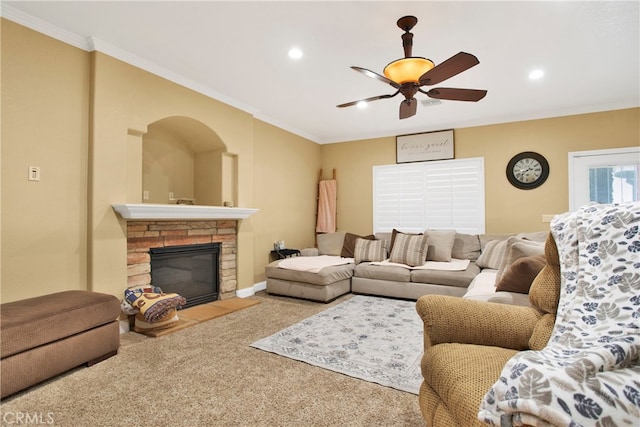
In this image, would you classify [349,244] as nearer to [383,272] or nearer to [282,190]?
[383,272]

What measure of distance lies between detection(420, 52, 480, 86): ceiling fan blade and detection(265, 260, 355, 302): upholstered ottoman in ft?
8.47

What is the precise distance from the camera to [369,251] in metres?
4.96

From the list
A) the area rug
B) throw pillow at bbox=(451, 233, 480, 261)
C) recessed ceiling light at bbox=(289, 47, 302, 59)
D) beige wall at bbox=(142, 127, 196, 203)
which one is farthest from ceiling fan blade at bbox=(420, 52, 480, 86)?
beige wall at bbox=(142, 127, 196, 203)

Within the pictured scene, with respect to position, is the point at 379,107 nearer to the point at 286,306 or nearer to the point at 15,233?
the point at 286,306

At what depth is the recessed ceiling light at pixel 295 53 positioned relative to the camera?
303 cm

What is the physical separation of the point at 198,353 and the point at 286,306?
1529 mm

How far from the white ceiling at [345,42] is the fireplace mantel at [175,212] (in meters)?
1.43

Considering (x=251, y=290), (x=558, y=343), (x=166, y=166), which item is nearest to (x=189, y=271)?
(x=251, y=290)

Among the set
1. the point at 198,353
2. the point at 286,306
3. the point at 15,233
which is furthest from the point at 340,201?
the point at 15,233

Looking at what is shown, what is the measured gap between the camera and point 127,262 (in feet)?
10.5

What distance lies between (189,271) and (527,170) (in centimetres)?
497

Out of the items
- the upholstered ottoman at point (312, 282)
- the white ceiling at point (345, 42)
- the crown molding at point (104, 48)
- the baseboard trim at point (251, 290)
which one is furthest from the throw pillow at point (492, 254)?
the crown molding at point (104, 48)

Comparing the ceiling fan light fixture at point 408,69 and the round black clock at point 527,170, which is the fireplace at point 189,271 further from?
the round black clock at point 527,170

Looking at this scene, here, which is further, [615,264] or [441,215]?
[441,215]
